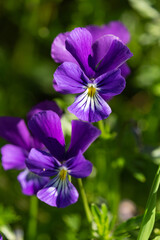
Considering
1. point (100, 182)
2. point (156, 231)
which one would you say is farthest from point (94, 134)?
point (100, 182)

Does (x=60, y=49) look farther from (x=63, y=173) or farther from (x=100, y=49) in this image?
(x=63, y=173)

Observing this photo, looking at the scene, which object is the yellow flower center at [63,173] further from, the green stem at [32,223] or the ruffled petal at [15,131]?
the green stem at [32,223]

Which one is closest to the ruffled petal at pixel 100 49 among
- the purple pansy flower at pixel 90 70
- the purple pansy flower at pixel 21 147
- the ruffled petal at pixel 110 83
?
the purple pansy flower at pixel 90 70

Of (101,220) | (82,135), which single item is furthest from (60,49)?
(101,220)

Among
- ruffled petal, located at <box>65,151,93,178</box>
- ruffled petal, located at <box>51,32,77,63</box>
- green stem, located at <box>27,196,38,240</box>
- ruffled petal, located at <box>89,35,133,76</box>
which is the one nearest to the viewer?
ruffled petal, located at <box>65,151,93,178</box>

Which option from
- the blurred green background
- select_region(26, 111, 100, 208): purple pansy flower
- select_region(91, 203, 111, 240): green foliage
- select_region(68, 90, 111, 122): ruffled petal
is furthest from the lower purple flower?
the blurred green background

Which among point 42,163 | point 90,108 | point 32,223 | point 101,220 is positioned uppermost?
point 90,108

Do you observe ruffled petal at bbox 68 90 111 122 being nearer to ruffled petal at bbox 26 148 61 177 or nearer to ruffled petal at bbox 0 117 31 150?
ruffled petal at bbox 26 148 61 177
